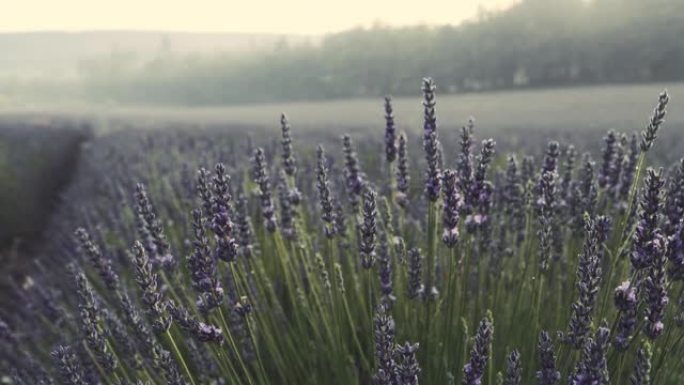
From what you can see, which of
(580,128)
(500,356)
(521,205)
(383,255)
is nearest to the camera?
(383,255)

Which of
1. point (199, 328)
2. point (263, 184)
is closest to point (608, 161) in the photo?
point (263, 184)

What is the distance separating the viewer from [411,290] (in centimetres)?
215

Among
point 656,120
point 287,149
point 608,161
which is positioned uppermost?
point 656,120

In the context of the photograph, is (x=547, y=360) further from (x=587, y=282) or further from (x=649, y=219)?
(x=649, y=219)

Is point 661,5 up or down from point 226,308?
up

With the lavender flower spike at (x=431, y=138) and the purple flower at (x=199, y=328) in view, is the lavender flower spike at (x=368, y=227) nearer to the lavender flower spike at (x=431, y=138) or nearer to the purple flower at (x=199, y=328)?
the lavender flower spike at (x=431, y=138)

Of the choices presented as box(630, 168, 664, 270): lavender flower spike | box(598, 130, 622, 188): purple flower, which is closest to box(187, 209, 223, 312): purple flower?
box(630, 168, 664, 270): lavender flower spike

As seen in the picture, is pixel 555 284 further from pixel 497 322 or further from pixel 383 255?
pixel 383 255

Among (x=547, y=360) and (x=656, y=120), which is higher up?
(x=656, y=120)

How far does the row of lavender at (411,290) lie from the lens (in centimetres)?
144

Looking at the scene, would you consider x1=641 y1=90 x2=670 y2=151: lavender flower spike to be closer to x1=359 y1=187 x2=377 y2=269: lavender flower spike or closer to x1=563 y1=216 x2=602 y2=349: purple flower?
x1=563 y1=216 x2=602 y2=349: purple flower

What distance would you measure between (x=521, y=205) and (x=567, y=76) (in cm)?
2579

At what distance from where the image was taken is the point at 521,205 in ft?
9.59

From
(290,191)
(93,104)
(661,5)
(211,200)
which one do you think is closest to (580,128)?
(661,5)
